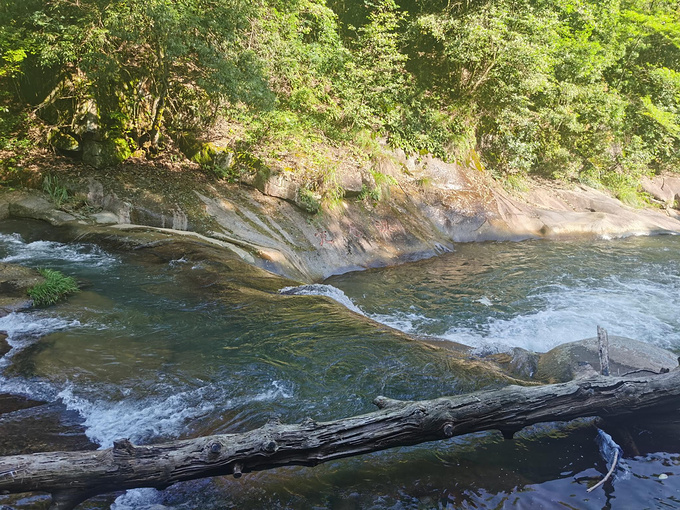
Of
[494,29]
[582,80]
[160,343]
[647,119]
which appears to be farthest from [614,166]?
[160,343]

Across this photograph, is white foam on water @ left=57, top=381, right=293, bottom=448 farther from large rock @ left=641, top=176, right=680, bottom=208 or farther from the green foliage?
large rock @ left=641, top=176, right=680, bottom=208

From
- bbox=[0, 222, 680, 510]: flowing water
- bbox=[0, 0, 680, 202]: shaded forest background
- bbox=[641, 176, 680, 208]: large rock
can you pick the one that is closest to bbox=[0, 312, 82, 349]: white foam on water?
bbox=[0, 222, 680, 510]: flowing water

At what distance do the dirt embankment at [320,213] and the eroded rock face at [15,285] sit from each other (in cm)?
242

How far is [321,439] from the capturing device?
3.61m

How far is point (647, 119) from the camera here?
2077 cm

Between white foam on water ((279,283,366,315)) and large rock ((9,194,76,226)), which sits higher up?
large rock ((9,194,76,226))

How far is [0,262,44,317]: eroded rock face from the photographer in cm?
667

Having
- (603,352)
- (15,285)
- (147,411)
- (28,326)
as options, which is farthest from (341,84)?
(147,411)

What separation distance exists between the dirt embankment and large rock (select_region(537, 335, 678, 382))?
545 centimetres

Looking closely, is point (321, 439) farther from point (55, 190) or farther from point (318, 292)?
point (55, 190)

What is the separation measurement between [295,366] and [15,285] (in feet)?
14.7

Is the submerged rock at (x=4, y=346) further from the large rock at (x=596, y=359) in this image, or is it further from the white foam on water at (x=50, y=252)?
the large rock at (x=596, y=359)

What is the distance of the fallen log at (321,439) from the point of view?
10.6 feet

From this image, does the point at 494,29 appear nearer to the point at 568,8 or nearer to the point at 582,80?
the point at 568,8
